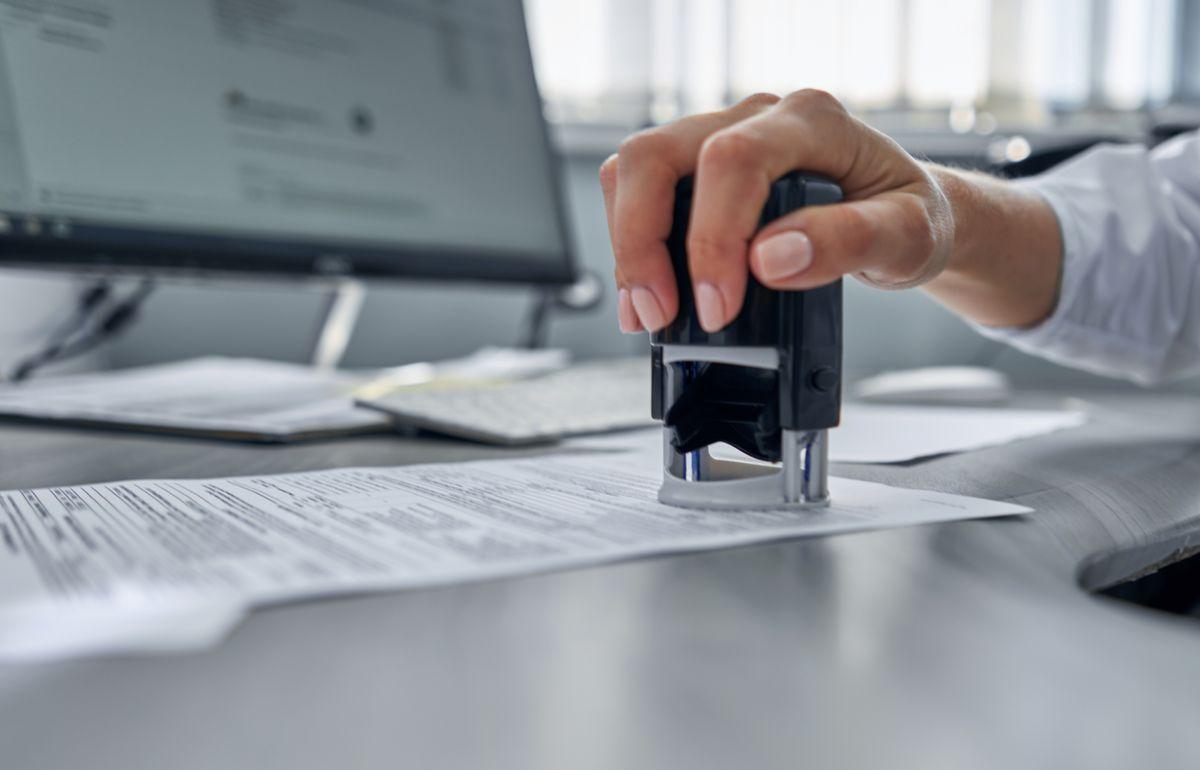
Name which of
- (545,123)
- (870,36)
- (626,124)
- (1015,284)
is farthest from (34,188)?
(870,36)

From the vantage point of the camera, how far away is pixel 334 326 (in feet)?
4.11

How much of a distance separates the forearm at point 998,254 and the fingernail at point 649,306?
247mm

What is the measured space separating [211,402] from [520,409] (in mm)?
243

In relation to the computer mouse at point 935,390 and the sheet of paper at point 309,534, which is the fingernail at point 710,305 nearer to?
the sheet of paper at point 309,534

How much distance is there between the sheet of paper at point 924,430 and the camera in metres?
0.53

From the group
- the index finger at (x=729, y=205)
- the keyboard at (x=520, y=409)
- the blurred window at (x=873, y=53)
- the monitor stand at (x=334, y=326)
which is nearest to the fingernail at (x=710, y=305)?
the index finger at (x=729, y=205)

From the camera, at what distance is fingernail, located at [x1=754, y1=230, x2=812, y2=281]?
35 centimetres

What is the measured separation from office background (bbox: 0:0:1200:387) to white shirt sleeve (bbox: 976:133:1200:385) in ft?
1.67

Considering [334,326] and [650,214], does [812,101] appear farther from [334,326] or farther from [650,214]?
[334,326]

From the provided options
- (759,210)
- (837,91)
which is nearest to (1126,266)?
(759,210)

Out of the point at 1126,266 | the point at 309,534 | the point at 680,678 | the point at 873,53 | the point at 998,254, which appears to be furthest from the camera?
the point at 873,53

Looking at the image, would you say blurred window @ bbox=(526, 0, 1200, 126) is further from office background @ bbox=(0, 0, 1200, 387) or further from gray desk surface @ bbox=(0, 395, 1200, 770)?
gray desk surface @ bbox=(0, 395, 1200, 770)

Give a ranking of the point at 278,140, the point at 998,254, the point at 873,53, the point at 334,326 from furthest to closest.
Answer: the point at 873,53
the point at 334,326
the point at 278,140
the point at 998,254

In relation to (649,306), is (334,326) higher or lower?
lower
